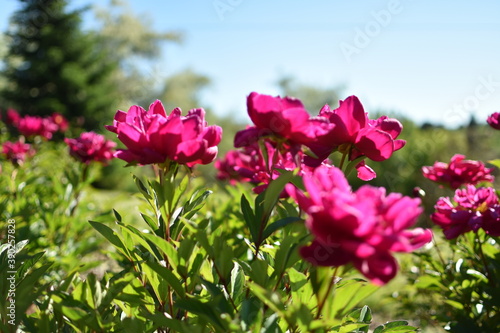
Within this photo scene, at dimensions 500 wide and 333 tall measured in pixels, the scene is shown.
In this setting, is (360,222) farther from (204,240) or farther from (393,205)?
(204,240)

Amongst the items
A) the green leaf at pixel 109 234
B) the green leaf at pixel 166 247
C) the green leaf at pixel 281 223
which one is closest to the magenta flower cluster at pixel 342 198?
the green leaf at pixel 281 223

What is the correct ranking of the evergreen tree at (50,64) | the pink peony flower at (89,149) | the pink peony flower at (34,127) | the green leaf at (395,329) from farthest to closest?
the evergreen tree at (50,64), the pink peony flower at (34,127), the pink peony flower at (89,149), the green leaf at (395,329)

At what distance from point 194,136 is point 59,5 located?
546 inches

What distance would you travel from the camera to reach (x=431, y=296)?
8.26ft

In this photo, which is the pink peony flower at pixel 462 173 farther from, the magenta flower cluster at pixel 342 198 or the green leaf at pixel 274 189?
the green leaf at pixel 274 189

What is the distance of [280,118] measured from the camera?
2.54 feet

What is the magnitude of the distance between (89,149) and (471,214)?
1851 millimetres

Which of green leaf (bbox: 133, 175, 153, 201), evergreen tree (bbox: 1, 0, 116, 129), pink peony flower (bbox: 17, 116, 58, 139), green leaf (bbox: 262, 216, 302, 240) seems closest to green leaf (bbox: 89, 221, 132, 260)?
green leaf (bbox: 133, 175, 153, 201)

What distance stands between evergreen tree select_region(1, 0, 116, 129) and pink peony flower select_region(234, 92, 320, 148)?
12.5 m

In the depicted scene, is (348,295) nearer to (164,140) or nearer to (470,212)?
(164,140)

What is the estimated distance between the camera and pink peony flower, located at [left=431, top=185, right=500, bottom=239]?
4.11 feet

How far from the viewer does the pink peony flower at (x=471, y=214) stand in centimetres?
125

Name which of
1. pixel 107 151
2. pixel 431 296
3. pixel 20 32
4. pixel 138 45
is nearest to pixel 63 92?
pixel 20 32

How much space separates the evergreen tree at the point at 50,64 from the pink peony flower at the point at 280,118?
1251cm
